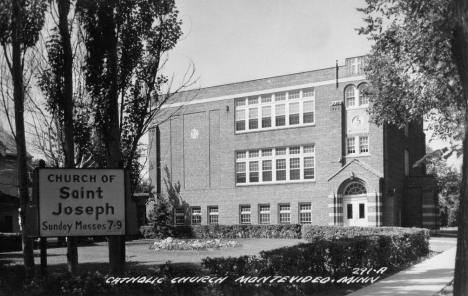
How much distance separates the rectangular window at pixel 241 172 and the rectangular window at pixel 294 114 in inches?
201

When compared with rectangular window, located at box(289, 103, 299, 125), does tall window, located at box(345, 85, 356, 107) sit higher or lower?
higher

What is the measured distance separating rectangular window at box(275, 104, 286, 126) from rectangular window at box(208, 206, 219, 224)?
27.2ft

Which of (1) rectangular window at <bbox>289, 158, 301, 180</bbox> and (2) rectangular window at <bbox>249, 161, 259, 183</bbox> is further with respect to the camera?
(2) rectangular window at <bbox>249, 161, 259, 183</bbox>

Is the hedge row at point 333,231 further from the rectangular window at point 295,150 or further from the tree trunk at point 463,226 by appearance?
the tree trunk at point 463,226

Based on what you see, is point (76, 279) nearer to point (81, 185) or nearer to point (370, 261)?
point (81, 185)

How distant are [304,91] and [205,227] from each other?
11.7 m

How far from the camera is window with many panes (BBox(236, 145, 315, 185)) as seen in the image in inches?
1483

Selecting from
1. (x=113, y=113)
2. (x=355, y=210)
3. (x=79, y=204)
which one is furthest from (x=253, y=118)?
(x=79, y=204)

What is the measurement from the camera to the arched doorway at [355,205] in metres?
34.6

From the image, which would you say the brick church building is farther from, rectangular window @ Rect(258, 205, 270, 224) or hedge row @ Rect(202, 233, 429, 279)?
hedge row @ Rect(202, 233, 429, 279)

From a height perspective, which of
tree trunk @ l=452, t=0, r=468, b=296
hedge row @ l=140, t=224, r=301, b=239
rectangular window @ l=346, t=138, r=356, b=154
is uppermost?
rectangular window @ l=346, t=138, r=356, b=154

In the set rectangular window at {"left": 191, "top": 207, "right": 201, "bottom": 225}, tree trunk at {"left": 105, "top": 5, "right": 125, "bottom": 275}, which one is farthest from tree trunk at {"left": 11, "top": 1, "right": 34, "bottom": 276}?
rectangular window at {"left": 191, "top": 207, "right": 201, "bottom": 225}

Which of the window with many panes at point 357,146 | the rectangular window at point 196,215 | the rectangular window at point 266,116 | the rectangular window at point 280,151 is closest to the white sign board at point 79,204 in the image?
the window with many panes at point 357,146

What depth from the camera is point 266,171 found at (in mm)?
39375
